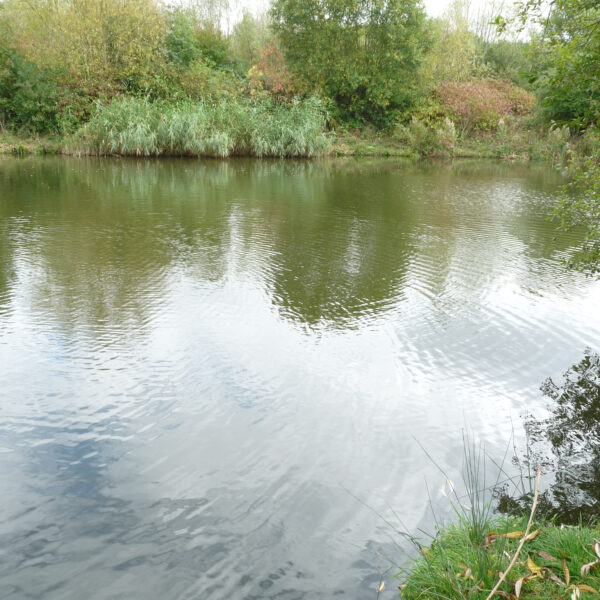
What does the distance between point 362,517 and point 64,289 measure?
179 inches

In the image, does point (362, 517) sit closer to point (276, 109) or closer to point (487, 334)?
point (487, 334)

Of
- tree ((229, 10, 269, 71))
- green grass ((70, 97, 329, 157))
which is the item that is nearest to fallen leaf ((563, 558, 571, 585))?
green grass ((70, 97, 329, 157))

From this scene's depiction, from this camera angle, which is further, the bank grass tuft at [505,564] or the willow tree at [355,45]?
the willow tree at [355,45]

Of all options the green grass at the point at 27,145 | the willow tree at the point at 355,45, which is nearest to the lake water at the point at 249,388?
the green grass at the point at 27,145

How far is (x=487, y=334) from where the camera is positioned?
509 centimetres

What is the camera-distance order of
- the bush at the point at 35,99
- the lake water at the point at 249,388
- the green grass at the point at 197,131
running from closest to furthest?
the lake water at the point at 249,388, the green grass at the point at 197,131, the bush at the point at 35,99

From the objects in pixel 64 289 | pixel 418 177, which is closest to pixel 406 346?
pixel 64 289

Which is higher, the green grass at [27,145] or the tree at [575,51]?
the tree at [575,51]

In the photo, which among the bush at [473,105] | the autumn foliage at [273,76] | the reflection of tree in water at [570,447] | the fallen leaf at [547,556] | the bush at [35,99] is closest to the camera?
the fallen leaf at [547,556]

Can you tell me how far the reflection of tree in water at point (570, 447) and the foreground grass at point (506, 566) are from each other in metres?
0.35

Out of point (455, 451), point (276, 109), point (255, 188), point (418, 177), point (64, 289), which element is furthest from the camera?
point (276, 109)

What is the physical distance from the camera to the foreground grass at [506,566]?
6.36 feet

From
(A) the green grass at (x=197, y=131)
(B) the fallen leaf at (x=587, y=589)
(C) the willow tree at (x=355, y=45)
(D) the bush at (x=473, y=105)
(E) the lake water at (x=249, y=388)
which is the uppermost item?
(C) the willow tree at (x=355, y=45)

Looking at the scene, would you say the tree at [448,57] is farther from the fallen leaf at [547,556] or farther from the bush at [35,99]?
the fallen leaf at [547,556]
